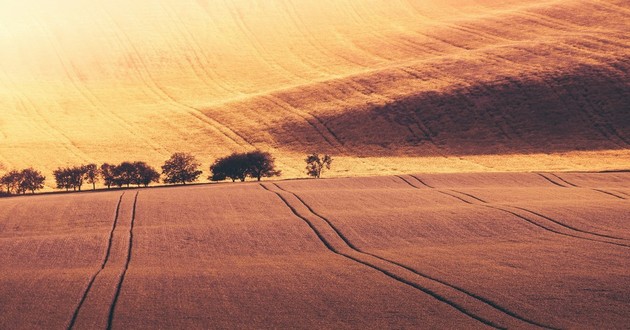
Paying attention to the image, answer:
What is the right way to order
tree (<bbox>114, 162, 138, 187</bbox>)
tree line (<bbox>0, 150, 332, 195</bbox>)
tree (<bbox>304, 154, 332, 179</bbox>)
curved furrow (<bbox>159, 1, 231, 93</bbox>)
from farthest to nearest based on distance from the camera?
curved furrow (<bbox>159, 1, 231, 93</bbox>) → tree (<bbox>304, 154, 332, 179</bbox>) → tree (<bbox>114, 162, 138, 187</bbox>) → tree line (<bbox>0, 150, 332, 195</bbox>)

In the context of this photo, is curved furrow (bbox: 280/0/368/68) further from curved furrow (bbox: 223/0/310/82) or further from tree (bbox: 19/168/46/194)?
tree (bbox: 19/168/46/194)

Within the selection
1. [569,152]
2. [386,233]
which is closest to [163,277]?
[386,233]

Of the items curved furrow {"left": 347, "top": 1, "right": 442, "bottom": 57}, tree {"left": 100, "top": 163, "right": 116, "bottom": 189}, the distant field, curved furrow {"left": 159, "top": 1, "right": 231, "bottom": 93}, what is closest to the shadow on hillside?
curved furrow {"left": 347, "top": 1, "right": 442, "bottom": 57}

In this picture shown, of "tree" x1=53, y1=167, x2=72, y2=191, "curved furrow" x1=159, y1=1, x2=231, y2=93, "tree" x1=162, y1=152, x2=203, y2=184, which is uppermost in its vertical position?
"curved furrow" x1=159, y1=1, x2=231, y2=93

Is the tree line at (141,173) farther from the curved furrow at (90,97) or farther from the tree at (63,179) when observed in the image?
the curved furrow at (90,97)

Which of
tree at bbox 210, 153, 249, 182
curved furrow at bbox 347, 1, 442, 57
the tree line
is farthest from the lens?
curved furrow at bbox 347, 1, 442, 57

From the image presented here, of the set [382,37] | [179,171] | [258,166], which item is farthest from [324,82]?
[179,171]

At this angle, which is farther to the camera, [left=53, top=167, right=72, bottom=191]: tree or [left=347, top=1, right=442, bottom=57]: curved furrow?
[left=347, top=1, right=442, bottom=57]: curved furrow
